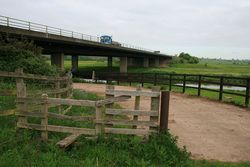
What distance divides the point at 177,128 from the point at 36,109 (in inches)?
172

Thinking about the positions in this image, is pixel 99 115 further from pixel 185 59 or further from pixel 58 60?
pixel 185 59

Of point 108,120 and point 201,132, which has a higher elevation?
point 108,120

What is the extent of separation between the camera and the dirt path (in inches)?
300

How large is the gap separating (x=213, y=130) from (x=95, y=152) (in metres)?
5.10

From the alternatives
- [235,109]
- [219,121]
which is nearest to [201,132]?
[219,121]

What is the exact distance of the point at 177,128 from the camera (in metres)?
10.1

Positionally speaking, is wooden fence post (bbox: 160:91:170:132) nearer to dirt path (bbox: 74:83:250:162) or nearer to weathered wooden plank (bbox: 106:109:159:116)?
weathered wooden plank (bbox: 106:109:159:116)

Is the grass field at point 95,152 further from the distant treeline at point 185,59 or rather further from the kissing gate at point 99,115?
the distant treeline at point 185,59

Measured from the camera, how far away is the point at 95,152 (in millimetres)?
6137

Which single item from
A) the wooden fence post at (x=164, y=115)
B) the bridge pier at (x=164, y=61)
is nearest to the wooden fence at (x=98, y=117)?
the wooden fence post at (x=164, y=115)

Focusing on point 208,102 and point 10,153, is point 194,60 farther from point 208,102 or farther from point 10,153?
point 10,153

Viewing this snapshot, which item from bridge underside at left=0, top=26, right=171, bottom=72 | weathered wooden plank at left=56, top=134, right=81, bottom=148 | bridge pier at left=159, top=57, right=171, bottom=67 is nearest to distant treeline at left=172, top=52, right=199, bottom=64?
bridge pier at left=159, top=57, right=171, bottom=67

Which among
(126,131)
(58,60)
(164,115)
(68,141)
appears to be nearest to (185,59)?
(58,60)

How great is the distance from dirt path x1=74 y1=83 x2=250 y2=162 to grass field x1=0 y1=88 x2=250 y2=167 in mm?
791
